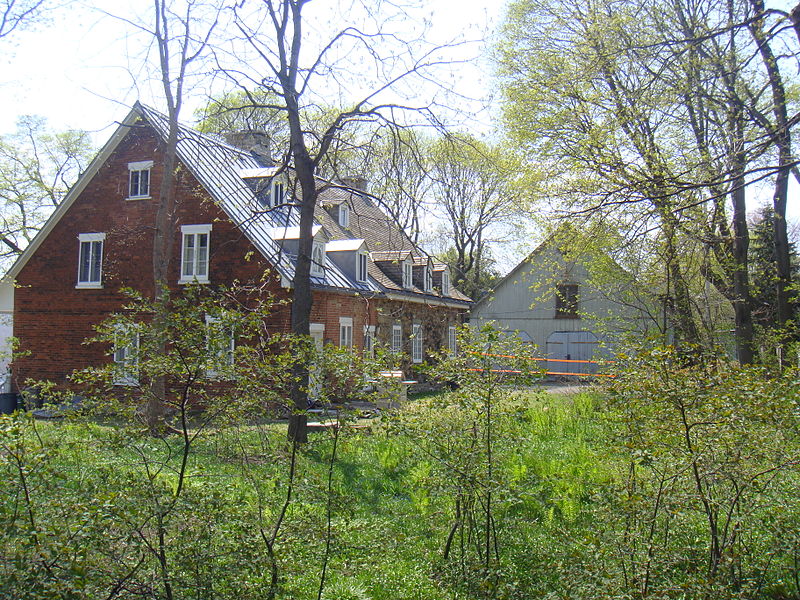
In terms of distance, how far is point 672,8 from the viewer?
14328 millimetres

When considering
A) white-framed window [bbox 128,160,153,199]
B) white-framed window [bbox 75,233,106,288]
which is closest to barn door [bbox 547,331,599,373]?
white-framed window [bbox 128,160,153,199]

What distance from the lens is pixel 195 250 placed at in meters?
19.0

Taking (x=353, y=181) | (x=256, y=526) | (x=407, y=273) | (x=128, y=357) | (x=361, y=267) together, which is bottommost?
(x=256, y=526)

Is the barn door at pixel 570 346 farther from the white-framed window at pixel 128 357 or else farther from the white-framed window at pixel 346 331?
the white-framed window at pixel 128 357

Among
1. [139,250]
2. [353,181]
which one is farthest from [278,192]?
[353,181]

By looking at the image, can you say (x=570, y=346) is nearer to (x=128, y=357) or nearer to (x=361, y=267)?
(x=361, y=267)

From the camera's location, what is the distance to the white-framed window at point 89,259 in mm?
20219

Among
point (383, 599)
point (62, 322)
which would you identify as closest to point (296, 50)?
point (383, 599)

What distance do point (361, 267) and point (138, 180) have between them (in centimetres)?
708

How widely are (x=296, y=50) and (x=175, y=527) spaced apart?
31.4ft

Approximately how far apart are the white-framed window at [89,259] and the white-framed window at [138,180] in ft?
5.91

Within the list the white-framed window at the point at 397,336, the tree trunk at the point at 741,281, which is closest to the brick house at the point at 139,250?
the white-framed window at the point at 397,336

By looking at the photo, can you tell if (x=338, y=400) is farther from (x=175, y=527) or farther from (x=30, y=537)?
(x=30, y=537)

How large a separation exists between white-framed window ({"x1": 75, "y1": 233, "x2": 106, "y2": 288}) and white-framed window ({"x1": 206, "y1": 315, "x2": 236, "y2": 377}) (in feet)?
58.6
